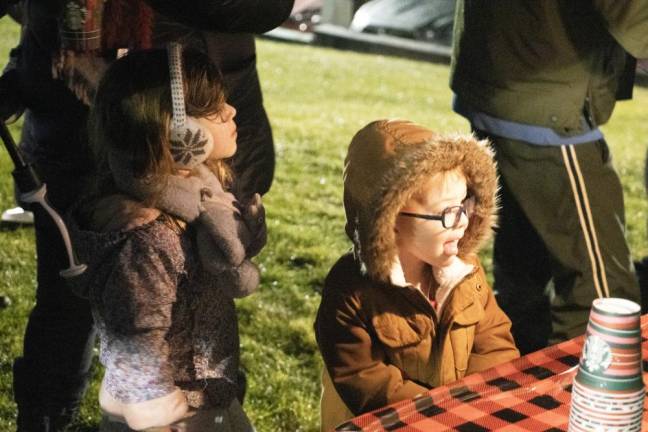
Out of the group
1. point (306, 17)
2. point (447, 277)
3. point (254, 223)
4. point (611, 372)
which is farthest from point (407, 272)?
point (306, 17)

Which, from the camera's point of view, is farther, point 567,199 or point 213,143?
point 567,199

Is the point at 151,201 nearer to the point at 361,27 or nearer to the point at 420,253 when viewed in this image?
the point at 420,253

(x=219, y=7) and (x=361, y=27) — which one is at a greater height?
(x=219, y=7)

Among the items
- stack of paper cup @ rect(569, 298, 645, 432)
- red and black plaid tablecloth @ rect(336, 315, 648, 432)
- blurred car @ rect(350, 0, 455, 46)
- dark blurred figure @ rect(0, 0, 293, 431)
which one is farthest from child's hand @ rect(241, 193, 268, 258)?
blurred car @ rect(350, 0, 455, 46)

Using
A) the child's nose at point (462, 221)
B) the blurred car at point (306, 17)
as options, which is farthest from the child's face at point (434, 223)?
the blurred car at point (306, 17)

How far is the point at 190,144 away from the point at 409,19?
16296 millimetres

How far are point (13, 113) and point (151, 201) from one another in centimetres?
62

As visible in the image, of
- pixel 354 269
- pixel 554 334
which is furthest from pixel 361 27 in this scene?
pixel 354 269

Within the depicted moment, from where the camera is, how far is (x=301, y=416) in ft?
12.6

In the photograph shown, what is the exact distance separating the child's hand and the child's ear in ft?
0.63

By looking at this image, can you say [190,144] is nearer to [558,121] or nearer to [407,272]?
[407,272]

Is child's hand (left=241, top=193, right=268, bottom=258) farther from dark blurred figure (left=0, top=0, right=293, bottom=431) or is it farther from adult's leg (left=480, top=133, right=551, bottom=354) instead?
adult's leg (left=480, top=133, right=551, bottom=354)

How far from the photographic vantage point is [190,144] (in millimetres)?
2387

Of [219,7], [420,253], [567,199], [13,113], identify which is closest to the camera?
[219,7]
